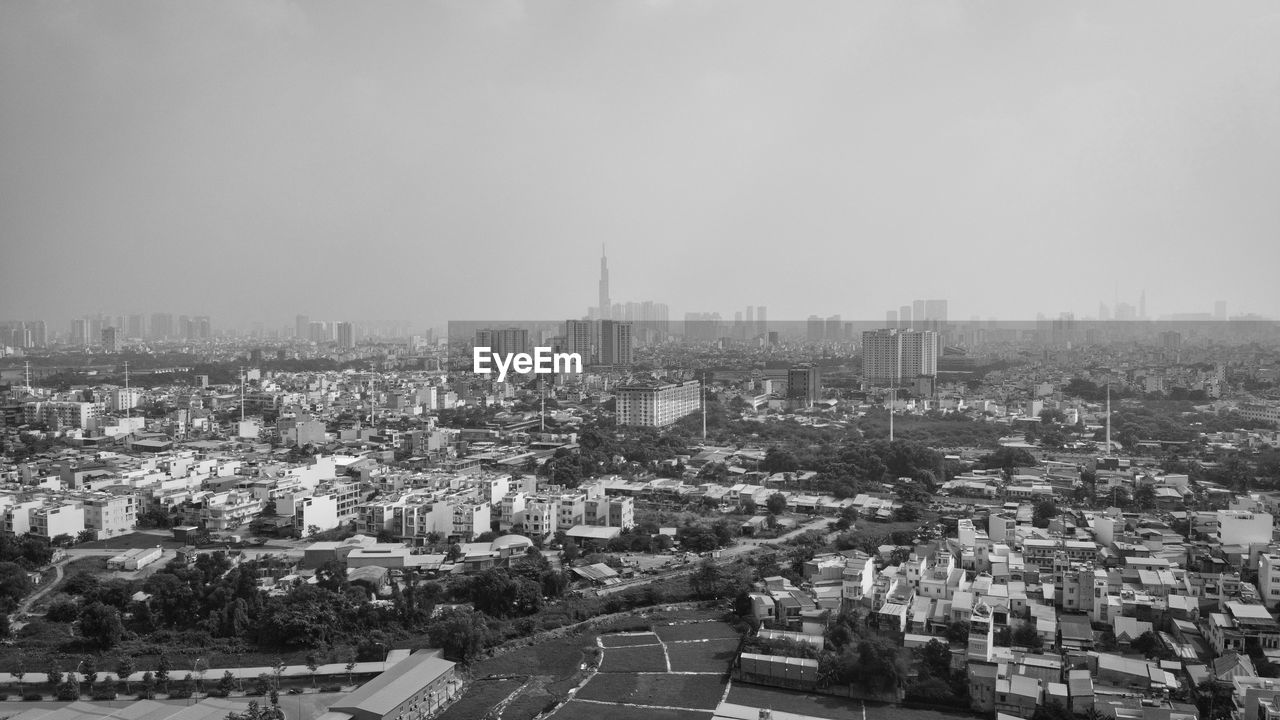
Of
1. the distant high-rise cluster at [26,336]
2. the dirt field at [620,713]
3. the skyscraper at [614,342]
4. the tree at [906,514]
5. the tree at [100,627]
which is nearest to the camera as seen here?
the dirt field at [620,713]

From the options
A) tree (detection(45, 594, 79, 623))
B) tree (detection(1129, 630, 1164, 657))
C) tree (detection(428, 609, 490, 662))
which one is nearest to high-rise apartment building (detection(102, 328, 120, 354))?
tree (detection(45, 594, 79, 623))

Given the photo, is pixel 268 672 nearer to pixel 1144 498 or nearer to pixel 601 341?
pixel 1144 498

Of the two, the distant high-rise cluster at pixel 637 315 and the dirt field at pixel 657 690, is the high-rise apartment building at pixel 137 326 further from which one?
the dirt field at pixel 657 690

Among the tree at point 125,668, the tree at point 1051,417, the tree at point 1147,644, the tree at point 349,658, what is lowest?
the tree at point 349,658

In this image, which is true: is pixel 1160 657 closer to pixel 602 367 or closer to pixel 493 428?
pixel 493 428

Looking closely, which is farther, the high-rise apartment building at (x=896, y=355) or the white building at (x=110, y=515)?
the high-rise apartment building at (x=896, y=355)

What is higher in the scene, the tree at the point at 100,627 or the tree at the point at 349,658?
the tree at the point at 100,627

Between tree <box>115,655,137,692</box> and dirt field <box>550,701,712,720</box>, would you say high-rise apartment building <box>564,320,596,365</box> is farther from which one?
dirt field <box>550,701,712,720</box>

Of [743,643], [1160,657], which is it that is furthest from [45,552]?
[1160,657]

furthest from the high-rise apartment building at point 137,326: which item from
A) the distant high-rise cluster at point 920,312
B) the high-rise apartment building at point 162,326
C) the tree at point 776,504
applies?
the tree at point 776,504
